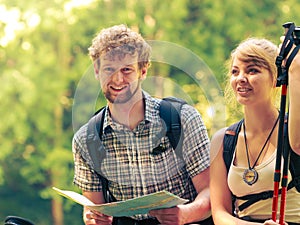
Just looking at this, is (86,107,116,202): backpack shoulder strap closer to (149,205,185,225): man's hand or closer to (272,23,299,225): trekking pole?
(149,205,185,225): man's hand

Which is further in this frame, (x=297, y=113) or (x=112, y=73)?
(x=112, y=73)

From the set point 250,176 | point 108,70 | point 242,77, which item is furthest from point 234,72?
point 108,70

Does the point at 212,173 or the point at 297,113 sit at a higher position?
the point at 297,113

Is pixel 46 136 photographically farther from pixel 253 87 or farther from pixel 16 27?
pixel 253 87

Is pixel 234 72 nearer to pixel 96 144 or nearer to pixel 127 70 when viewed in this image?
pixel 127 70

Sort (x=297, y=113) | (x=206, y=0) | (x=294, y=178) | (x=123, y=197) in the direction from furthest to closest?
(x=206, y=0)
(x=123, y=197)
(x=294, y=178)
(x=297, y=113)

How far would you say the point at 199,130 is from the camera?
8.89ft

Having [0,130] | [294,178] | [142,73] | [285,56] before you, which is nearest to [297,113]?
[285,56]

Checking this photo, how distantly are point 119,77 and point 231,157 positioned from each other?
1.61 ft

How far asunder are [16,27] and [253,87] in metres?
7.36

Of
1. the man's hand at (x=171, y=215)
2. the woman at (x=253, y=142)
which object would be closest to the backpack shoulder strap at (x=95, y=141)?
the man's hand at (x=171, y=215)

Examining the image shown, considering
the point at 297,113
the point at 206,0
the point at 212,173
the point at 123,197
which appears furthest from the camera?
the point at 206,0

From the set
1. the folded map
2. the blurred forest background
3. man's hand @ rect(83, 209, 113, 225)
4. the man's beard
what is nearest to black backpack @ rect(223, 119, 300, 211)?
Answer: the folded map

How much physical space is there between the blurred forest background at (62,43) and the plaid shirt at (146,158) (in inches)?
232
